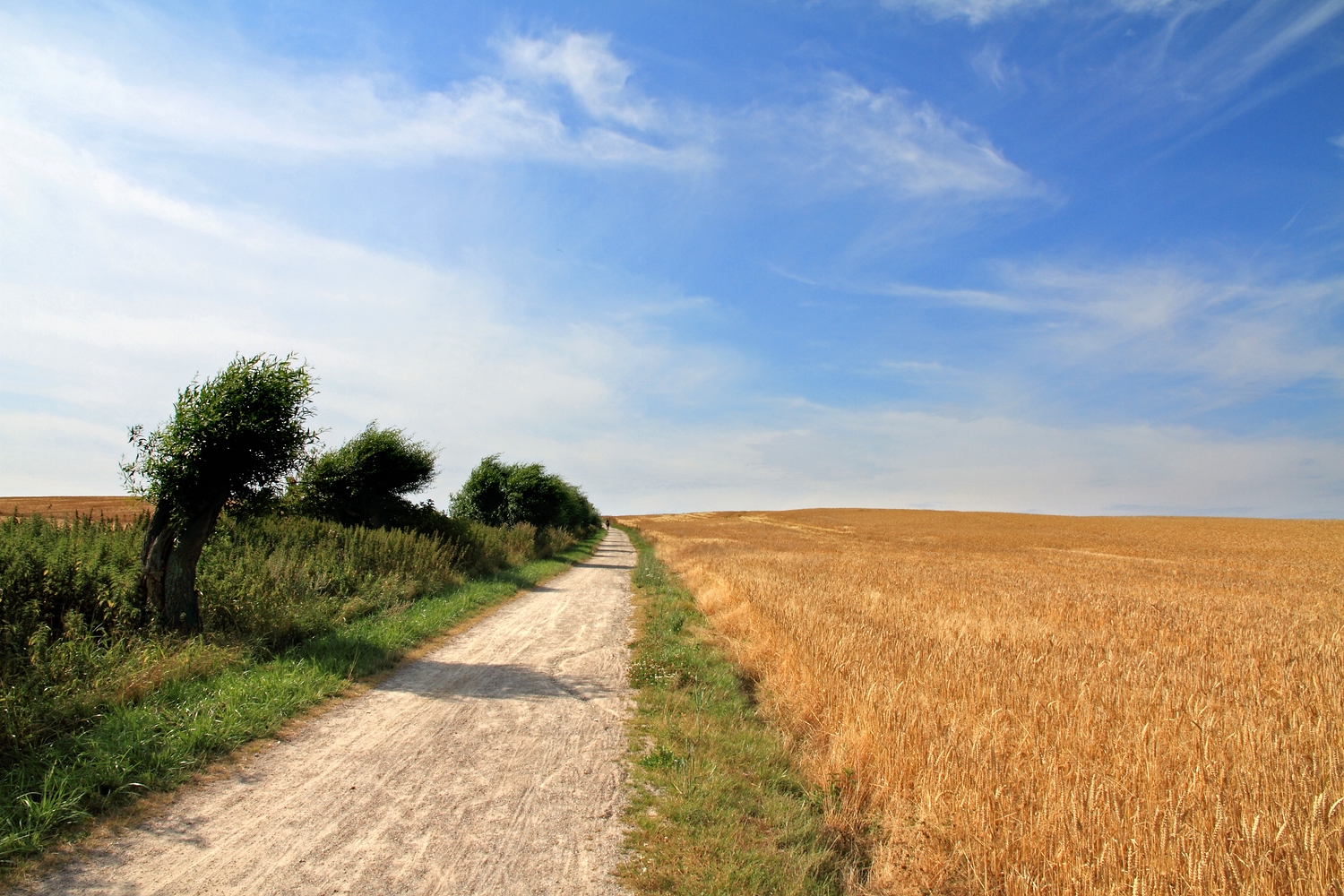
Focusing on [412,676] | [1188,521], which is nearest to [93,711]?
[412,676]

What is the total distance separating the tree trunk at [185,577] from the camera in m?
9.03

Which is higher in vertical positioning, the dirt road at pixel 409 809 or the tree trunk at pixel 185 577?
the tree trunk at pixel 185 577

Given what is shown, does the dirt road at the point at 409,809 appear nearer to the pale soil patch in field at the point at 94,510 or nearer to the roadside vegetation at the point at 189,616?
the roadside vegetation at the point at 189,616

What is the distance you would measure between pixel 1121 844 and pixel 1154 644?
26.3ft

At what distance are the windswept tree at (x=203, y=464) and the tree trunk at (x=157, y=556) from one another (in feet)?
0.03

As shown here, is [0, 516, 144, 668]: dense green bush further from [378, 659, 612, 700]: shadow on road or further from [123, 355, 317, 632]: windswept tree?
[378, 659, 612, 700]: shadow on road

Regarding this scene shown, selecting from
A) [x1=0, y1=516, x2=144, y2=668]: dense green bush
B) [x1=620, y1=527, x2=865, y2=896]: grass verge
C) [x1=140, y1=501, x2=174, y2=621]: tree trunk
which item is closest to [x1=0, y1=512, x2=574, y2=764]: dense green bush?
[x1=0, y1=516, x2=144, y2=668]: dense green bush

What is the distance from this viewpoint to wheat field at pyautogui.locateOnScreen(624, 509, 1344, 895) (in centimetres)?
356

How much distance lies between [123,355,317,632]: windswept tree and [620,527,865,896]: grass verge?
688 centimetres

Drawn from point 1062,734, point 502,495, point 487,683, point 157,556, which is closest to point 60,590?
point 157,556

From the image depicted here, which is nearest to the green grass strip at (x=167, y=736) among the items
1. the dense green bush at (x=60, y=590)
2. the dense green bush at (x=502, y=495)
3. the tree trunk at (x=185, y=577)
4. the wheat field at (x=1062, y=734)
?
the tree trunk at (x=185, y=577)

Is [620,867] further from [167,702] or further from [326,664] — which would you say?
[326,664]

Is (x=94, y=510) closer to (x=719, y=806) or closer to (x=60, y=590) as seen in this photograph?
(x=60, y=590)

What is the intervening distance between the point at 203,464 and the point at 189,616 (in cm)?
217
